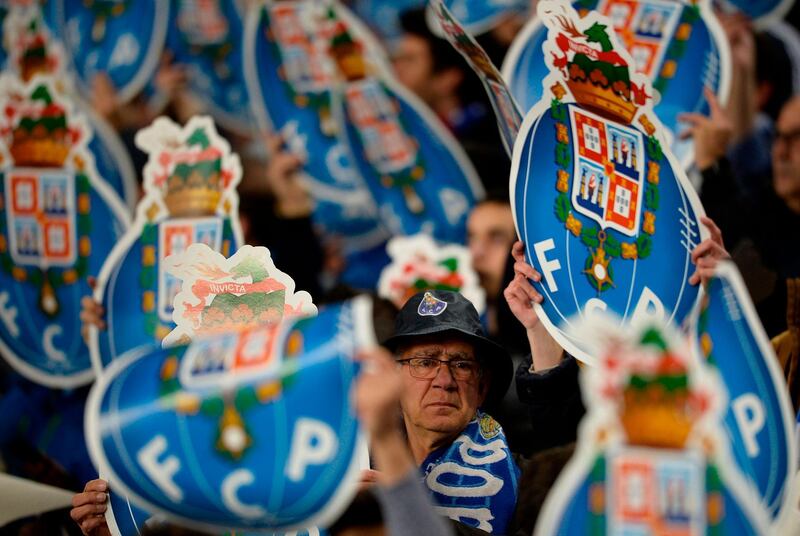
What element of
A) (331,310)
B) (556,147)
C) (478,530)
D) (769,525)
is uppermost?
(556,147)

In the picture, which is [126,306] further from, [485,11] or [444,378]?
[485,11]

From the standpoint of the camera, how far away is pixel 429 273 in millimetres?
4812

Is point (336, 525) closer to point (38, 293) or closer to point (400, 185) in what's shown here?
point (38, 293)

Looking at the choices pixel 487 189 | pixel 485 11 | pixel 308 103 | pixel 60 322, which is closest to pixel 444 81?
pixel 485 11

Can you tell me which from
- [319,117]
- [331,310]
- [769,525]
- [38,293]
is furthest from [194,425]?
[319,117]

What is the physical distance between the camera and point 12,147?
15.6 feet

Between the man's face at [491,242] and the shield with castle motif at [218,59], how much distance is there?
2208mm

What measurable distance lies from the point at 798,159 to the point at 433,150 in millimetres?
1412

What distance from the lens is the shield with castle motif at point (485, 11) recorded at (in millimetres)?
6074

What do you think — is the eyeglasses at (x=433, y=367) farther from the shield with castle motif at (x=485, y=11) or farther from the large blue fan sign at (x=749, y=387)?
the shield with castle motif at (x=485, y=11)

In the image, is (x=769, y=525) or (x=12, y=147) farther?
(x=12, y=147)

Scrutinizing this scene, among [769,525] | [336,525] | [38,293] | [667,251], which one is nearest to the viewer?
[769,525]

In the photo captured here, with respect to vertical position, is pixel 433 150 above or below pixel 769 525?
above

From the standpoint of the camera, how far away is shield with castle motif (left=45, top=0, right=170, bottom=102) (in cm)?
635
